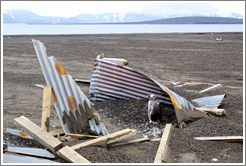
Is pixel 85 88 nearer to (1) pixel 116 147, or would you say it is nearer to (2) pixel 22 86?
(2) pixel 22 86

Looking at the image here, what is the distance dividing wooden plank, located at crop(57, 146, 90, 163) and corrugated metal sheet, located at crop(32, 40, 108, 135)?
1290 mm

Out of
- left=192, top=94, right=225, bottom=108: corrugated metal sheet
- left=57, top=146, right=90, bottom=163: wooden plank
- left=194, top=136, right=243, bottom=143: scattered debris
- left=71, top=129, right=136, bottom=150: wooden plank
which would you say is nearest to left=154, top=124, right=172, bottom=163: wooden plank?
left=194, top=136, right=243, bottom=143: scattered debris

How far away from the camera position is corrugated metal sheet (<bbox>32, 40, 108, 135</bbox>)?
566 cm

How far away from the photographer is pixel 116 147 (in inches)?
203

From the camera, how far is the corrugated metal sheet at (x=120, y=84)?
7439mm

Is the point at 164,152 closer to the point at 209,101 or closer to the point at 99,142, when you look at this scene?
the point at 99,142

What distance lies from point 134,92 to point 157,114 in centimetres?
136

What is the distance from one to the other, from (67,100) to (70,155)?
1778 mm

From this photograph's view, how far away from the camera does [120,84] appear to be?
783 cm

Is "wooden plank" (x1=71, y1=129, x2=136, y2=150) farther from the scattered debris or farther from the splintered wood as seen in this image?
the scattered debris

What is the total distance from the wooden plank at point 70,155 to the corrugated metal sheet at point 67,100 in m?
1.29

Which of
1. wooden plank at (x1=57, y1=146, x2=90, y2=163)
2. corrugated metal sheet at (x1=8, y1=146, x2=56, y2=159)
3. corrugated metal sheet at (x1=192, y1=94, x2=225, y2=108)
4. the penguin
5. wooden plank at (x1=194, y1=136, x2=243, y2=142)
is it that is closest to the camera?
wooden plank at (x1=57, y1=146, x2=90, y2=163)

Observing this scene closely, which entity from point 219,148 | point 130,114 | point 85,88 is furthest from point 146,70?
point 219,148

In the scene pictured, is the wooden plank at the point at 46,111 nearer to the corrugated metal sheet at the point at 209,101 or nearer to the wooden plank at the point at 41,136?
the wooden plank at the point at 41,136
